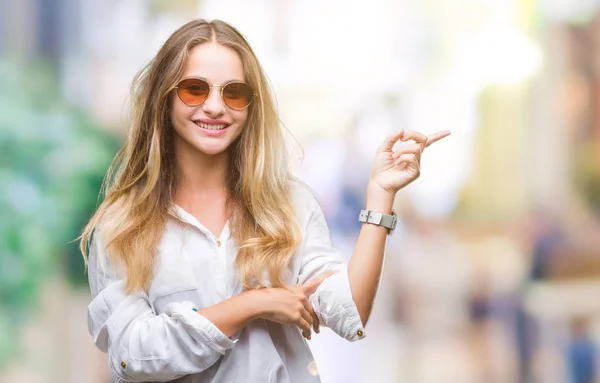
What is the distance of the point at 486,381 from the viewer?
18.9 feet

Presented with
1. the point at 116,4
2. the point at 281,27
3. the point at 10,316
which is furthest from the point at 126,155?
the point at 281,27

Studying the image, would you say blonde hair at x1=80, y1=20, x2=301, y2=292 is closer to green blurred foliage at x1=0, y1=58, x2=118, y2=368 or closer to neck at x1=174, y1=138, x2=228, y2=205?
neck at x1=174, y1=138, x2=228, y2=205

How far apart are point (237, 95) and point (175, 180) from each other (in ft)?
0.66

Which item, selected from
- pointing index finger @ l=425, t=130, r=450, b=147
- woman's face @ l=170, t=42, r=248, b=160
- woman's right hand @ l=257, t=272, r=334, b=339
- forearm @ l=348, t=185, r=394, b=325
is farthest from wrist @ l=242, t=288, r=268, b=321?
pointing index finger @ l=425, t=130, r=450, b=147

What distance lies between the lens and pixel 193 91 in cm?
149

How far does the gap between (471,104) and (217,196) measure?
5.31 m

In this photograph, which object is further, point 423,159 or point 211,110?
point 423,159

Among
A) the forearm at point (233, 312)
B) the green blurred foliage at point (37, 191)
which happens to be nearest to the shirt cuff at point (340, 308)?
the forearm at point (233, 312)

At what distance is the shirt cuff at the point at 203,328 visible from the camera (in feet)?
4.50

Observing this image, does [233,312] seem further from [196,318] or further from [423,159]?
[423,159]

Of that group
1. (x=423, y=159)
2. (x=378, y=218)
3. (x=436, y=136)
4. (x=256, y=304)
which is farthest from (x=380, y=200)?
(x=423, y=159)

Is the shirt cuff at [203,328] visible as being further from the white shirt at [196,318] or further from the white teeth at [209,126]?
the white teeth at [209,126]

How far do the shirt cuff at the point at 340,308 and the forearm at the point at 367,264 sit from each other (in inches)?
0.5

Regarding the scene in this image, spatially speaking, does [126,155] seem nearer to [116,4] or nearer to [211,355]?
[211,355]
